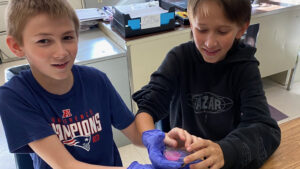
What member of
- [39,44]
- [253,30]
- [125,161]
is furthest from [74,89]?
[253,30]

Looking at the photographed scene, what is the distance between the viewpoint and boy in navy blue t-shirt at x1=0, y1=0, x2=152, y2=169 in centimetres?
81

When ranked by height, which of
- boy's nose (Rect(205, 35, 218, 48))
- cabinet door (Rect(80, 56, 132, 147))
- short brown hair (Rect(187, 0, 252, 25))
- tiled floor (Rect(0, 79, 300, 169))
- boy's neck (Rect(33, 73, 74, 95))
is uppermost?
short brown hair (Rect(187, 0, 252, 25))

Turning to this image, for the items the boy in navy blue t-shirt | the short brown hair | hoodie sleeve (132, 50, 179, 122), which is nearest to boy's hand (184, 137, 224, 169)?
the boy in navy blue t-shirt

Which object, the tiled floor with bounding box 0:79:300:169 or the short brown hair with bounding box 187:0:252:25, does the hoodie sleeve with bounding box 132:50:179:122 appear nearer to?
the short brown hair with bounding box 187:0:252:25

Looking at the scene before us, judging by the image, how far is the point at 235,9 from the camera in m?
0.87

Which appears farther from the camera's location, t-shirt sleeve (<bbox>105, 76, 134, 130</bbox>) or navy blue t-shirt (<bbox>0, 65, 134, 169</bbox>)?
t-shirt sleeve (<bbox>105, 76, 134, 130</bbox>)

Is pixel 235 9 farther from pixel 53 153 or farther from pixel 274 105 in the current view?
pixel 274 105

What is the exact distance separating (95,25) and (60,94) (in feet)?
5.07

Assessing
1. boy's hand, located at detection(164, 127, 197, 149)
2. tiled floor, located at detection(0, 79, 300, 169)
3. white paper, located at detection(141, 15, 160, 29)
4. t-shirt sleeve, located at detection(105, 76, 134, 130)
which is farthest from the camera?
tiled floor, located at detection(0, 79, 300, 169)

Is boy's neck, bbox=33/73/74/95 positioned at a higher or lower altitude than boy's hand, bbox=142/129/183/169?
higher

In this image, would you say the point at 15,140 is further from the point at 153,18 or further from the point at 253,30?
the point at 253,30

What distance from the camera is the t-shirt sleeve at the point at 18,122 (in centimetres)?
80

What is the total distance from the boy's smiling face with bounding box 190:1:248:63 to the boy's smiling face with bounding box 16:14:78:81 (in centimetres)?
41

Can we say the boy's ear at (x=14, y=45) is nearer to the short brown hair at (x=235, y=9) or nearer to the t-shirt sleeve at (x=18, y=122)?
A: the t-shirt sleeve at (x=18, y=122)
